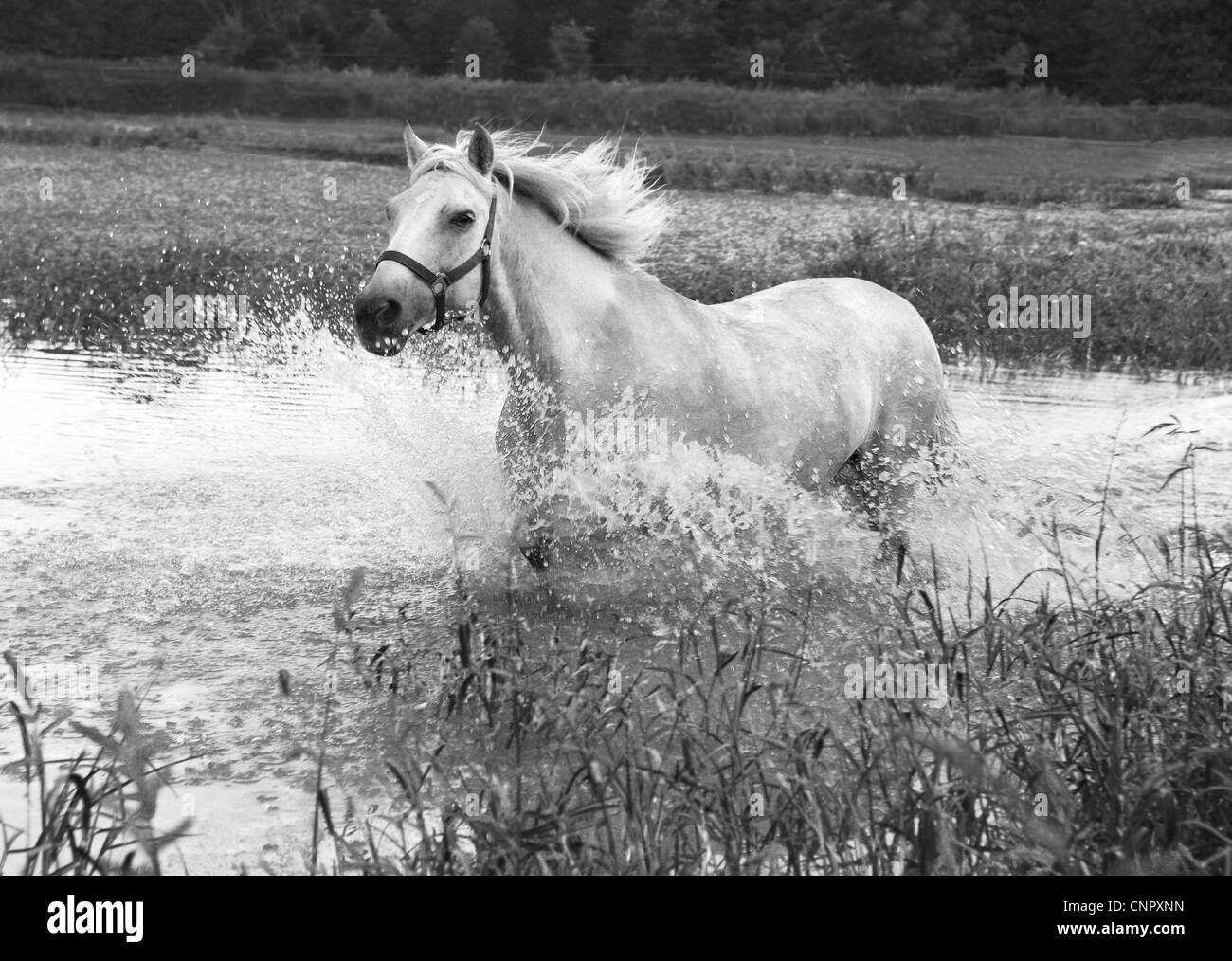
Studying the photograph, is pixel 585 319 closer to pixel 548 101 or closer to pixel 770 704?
pixel 770 704

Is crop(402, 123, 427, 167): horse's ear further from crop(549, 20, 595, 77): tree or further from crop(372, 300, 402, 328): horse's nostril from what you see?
crop(549, 20, 595, 77): tree

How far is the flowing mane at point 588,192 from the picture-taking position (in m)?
5.15

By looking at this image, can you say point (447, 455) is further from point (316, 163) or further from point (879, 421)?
point (316, 163)

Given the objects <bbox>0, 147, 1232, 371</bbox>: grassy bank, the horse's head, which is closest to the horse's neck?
the horse's head

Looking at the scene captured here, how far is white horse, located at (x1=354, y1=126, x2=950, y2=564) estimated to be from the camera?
473cm

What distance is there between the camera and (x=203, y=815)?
374cm

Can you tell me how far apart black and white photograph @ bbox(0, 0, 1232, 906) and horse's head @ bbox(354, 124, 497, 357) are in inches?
0.5

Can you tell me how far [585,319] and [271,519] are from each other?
2417 mm

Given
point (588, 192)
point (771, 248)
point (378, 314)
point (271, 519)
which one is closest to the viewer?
point (378, 314)

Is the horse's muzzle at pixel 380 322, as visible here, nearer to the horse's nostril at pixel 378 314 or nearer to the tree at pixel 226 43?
the horse's nostril at pixel 378 314

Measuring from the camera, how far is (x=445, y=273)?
15.4ft

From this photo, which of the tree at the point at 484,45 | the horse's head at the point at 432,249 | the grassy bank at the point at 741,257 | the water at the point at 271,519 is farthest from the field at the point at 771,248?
the tree at the point at 484,45

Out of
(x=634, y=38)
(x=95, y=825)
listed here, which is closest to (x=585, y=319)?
(x=95, y=825)
